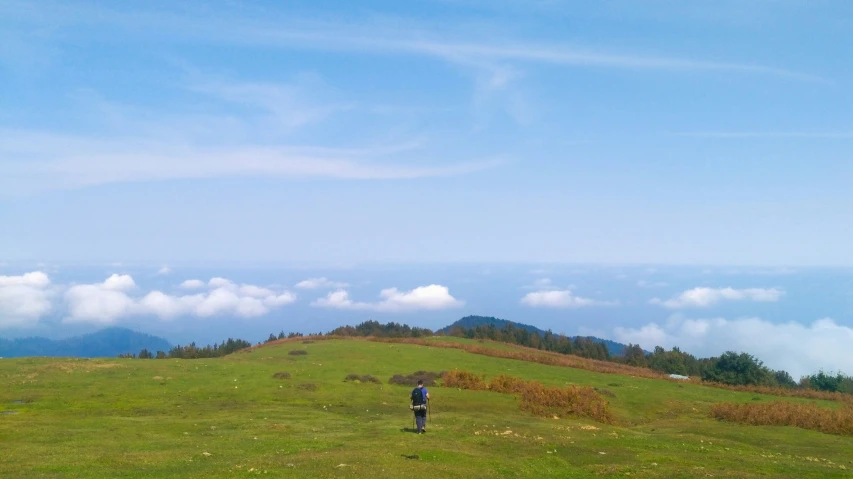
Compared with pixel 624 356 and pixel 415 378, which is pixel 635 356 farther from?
pixel 415 378

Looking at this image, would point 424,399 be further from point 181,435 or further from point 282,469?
point 181,435

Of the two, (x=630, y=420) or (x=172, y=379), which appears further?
(x=172, y=379)

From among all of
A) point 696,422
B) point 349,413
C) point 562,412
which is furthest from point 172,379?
point 696,422

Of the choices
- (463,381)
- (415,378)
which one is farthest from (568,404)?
(415,378)

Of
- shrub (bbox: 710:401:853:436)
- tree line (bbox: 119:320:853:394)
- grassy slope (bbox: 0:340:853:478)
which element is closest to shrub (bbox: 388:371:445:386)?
grassy slope (bbox: 0:340:853:478)

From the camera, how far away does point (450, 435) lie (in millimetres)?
30641

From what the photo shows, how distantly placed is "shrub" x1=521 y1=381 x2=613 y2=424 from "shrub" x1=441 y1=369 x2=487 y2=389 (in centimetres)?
Result: 733

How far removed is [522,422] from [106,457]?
24157 millimetres

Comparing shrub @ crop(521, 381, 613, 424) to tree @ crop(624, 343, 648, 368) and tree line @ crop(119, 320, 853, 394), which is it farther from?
tree @ crop(624, 343, 648, 368)

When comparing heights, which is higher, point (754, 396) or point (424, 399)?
point (424, 399)

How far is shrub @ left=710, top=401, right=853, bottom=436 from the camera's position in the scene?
3844cm

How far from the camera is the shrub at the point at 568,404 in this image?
42.6 m

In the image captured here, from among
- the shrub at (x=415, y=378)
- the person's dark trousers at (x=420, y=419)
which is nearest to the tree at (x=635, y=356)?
the shrub at (x=415, y=378)

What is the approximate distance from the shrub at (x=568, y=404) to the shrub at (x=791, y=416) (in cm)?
948
